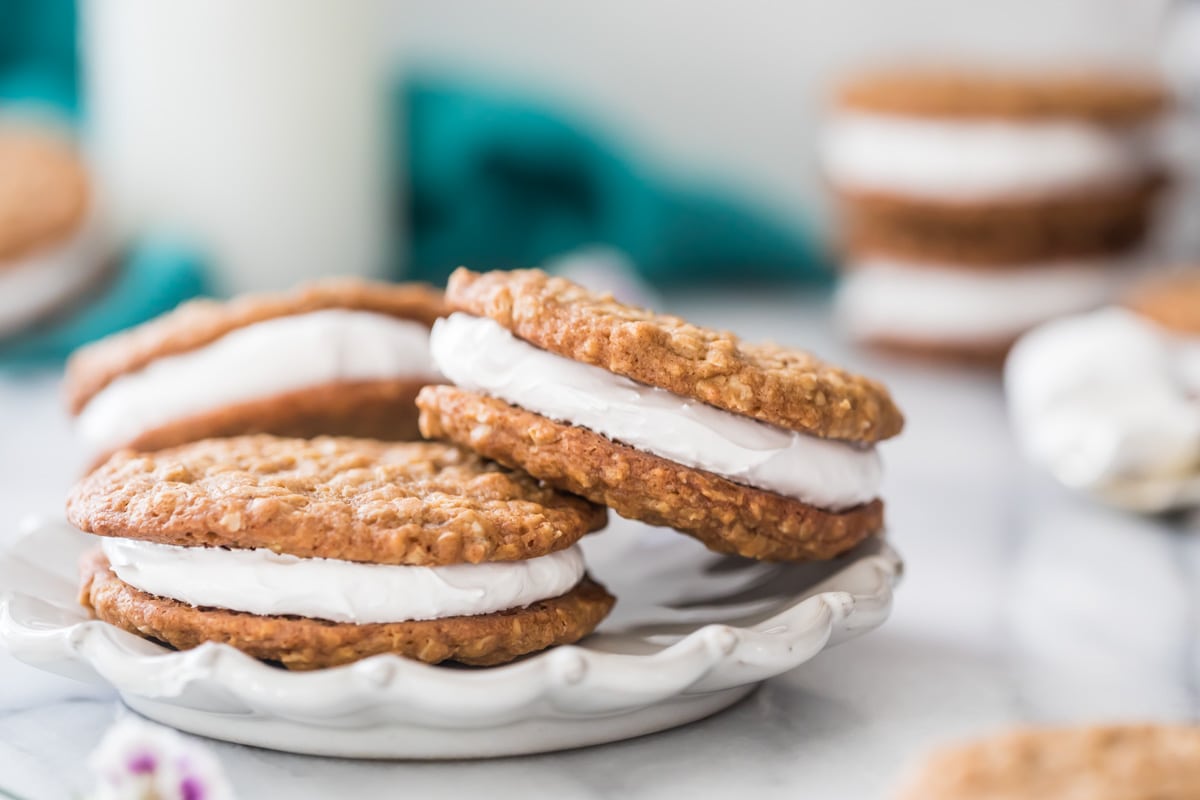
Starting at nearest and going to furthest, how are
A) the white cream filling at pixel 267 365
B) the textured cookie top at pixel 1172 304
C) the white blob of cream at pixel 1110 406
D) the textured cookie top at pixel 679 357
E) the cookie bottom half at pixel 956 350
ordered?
the textured cookie top at pixel 679 357
the white cream filling at pixel 267 365
the white blob of cream at pixel 1110 406
the textured cookie top at pixel 1172 304
the cookie bottom half at pixel 956 350

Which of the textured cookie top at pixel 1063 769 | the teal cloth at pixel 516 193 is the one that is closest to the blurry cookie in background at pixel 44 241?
the teal cloth at pixel 516 193

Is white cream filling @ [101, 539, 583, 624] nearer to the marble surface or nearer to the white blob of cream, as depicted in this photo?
the marble surface

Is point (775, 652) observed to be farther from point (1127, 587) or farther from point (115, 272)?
point (115, 272)

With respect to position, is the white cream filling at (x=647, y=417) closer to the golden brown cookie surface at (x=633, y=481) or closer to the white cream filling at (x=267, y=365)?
the golden brown cookie surface at (x=633, y=481)

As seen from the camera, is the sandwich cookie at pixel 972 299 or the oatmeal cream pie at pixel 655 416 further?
the sandwich cookie at pixel 972 299

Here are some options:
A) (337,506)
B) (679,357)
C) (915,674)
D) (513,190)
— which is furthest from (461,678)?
(513,190)

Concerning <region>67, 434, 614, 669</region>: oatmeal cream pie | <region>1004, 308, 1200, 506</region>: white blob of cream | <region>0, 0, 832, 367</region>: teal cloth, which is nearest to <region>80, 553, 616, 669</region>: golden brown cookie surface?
<region>67, 434, 614, 669</region>: oatmeal cream pie

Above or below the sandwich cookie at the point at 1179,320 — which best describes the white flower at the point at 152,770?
below
